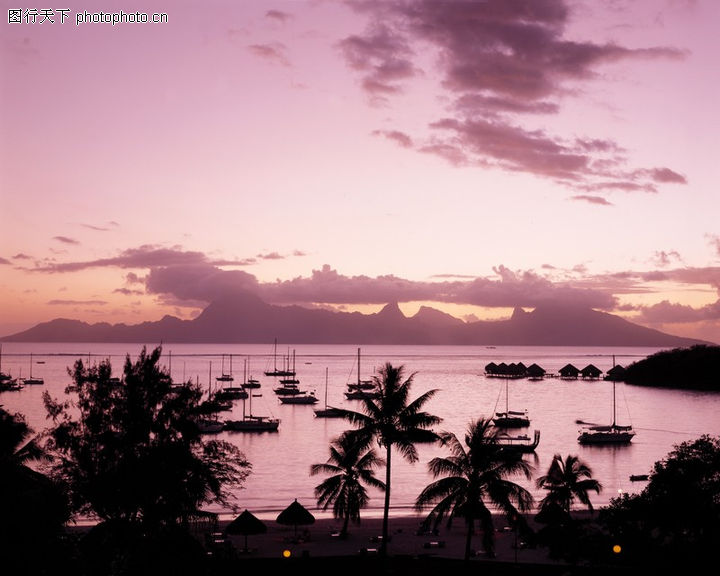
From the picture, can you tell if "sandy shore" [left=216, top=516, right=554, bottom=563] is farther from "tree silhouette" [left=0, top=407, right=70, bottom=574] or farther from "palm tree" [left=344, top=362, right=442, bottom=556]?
"tree silhouette" [left=0, top=407, right=70, bottom=574]

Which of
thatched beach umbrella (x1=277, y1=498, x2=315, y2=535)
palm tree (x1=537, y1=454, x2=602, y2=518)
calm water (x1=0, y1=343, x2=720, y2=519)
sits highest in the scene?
palm tree (x1=537, y1=454, x2=602, y2=518)

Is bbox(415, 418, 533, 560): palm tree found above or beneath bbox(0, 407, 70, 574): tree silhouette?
beneath

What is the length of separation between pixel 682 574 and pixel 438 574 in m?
11.8

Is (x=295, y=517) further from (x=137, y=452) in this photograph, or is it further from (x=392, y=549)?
(x=137, y=452)

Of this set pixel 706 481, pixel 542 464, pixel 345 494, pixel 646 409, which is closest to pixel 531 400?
pixel 646 409

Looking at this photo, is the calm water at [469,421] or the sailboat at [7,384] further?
the calm water at [469,421]

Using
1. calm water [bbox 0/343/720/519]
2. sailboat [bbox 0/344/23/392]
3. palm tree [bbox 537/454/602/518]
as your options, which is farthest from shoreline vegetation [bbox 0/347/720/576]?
calm water [bbox 0/343/720/519]

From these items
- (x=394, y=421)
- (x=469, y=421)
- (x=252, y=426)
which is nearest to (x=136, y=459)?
(x=394, y=421)

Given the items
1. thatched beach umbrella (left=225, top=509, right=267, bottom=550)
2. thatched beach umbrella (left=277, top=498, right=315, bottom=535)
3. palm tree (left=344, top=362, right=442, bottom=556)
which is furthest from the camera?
thatched beach umbrella (left=277, top=498, right=315, bottom=535)

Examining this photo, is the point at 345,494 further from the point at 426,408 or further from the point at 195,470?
the point at 426,408

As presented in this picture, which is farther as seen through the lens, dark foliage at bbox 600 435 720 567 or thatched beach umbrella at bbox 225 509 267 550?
thatched beach umbrella at bbox 225 509 267 550

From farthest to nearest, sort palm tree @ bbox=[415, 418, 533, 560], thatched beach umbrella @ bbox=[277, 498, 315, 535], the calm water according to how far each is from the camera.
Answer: the calm water
thatched beach umbrella @ bbox=[277, 498, 315, 535]
palm tree @ bbox=[415, 418, 533, 560]

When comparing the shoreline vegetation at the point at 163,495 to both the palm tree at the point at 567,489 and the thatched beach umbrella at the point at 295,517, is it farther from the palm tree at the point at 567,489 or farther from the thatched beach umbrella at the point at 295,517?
the thatched beach umbrella at the point at 295,517

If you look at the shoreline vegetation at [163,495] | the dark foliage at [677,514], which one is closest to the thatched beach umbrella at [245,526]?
the shoreline vegetation at [163,495]
